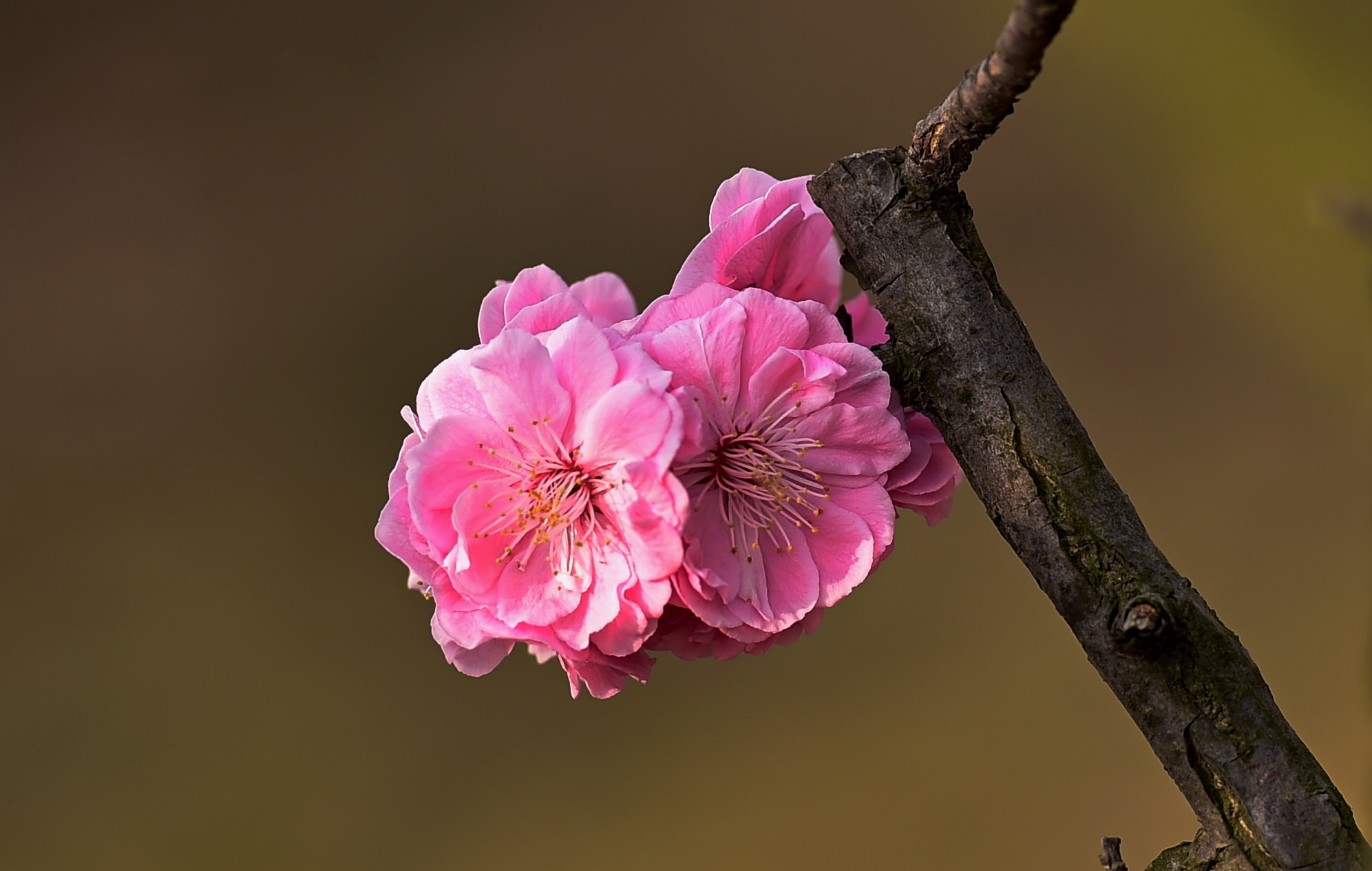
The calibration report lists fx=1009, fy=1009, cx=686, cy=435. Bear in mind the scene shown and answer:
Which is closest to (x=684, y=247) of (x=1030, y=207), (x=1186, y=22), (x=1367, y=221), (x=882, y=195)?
(x=1030, y=207)

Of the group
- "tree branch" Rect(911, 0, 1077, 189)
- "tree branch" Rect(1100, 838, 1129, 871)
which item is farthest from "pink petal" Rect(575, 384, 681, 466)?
"tree branch" Rect(1100, 838, 1129, 871)

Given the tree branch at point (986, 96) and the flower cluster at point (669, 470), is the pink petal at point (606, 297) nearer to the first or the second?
the flower cluster at point (669, 470)

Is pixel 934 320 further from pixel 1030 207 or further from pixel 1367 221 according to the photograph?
pixel 1030 207

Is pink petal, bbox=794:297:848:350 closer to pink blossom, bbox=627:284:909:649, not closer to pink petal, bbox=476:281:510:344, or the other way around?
pink blossom, bbox=627:284:909:649

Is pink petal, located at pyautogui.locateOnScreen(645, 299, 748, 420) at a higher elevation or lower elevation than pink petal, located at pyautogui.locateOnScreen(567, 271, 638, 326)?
lower

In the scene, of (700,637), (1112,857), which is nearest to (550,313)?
(700,637)
